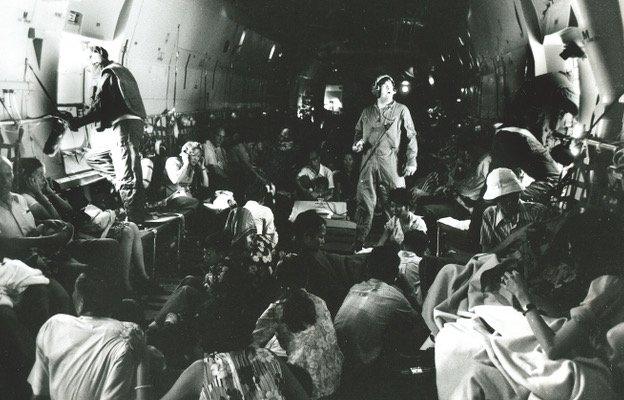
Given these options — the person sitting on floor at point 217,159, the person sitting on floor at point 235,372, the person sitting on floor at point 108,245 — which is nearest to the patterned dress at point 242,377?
the person sitting on floor at point 235,372

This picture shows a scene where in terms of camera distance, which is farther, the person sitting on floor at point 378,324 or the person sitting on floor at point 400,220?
the person sitting on floor at point 400,220

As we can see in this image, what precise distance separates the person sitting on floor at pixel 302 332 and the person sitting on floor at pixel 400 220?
53 cm

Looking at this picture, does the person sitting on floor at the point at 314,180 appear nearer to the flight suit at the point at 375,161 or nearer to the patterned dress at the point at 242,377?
the flight suit at the point at 375,161

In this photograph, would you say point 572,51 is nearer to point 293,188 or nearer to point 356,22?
point 356,22

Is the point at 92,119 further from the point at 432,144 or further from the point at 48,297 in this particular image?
the point at 432,144

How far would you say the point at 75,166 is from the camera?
349cm

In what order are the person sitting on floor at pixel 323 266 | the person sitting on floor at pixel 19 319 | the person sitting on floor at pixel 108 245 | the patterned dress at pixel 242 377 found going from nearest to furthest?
the patterned dress at pixel 242 377 → the person sitting on floor at pixel 323 266 → the person sitting on floor at pixel 19 319 → the person sitting on floor at pixel 108 245

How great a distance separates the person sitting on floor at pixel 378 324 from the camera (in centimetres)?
322

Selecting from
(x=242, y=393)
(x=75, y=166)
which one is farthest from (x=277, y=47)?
(x=242, y=393)

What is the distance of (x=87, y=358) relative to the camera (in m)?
3.20

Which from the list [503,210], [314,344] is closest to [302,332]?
[314,344]

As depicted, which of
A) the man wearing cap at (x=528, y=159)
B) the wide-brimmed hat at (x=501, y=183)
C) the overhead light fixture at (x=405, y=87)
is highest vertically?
the overhead light fixture at (x=405, y=87)

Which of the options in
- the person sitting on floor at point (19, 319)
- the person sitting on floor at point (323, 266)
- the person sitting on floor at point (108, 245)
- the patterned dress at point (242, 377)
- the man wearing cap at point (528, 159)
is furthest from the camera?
the person sitting on floor at point (108, 245)

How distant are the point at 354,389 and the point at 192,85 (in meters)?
2.04
